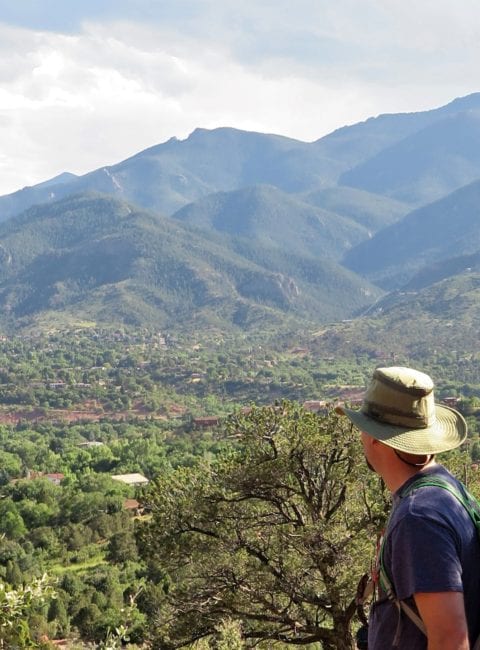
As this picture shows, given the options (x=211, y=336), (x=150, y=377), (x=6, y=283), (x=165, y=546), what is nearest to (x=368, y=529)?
(x=165, y=546)

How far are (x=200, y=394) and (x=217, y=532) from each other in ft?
232

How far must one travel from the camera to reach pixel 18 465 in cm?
4181

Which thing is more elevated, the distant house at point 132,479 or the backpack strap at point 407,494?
the backpack strap at point 407,494

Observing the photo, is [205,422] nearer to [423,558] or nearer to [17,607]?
[17,607]

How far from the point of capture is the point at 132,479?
38.2 meters

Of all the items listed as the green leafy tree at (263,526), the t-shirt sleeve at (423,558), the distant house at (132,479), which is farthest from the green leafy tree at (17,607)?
the distant house at (132,479)

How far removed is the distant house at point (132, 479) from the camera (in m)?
37.4

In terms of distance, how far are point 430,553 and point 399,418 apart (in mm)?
476

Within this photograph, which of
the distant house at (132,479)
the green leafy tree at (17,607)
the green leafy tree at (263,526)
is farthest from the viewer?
the distant house at (132,479)

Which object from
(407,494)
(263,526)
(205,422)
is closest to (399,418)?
(407,494)

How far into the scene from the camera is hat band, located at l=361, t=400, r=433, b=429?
2307 millimetres

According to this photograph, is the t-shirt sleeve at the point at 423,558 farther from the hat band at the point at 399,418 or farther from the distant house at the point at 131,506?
the distant house at the point at 131,506

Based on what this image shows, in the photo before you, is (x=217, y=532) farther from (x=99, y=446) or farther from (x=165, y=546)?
(x=99, y=446)

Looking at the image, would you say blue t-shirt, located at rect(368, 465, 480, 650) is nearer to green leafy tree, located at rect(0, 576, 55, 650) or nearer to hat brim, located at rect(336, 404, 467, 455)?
hat brim, located at rect(336, 404, 467, 455)
